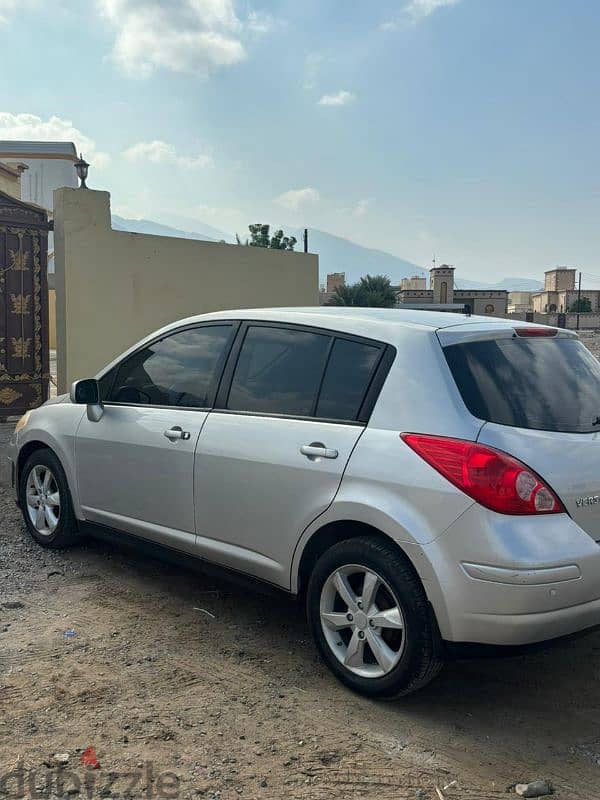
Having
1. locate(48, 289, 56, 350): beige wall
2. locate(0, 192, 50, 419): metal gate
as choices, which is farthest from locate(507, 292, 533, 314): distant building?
locate(0, 192, 50, 419): metal gate

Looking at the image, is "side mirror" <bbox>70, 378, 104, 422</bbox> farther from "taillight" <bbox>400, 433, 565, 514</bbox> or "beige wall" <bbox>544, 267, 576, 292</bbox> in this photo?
"beige wall" <bbox>544, 267, 576, 292</bbox>

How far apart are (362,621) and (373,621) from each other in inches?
2.6

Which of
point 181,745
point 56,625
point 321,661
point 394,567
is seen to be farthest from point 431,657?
point 56,625

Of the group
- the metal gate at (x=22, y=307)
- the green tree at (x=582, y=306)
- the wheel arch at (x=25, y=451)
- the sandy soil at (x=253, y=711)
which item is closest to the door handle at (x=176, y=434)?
the sandy soil at (x=253, y=711)

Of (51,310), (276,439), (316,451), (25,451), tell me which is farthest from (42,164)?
(316,451)

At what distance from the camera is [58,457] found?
16.2ft

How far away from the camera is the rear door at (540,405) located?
9.75ft

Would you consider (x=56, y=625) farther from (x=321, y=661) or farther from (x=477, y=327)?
(x=477, y=327)

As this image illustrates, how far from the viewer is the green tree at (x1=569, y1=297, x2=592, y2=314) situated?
75.8 m

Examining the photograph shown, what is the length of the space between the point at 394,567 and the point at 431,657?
38 cm

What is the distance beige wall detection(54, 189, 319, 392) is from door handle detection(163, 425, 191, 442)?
19.0 ft

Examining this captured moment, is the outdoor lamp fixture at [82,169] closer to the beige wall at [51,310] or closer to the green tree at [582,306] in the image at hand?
the beige wall at [51,310]

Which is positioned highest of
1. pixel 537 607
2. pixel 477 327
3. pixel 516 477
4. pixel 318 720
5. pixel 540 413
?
pixel 477 327

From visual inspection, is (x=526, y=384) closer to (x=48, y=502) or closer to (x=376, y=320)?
(x=376, y=320)
